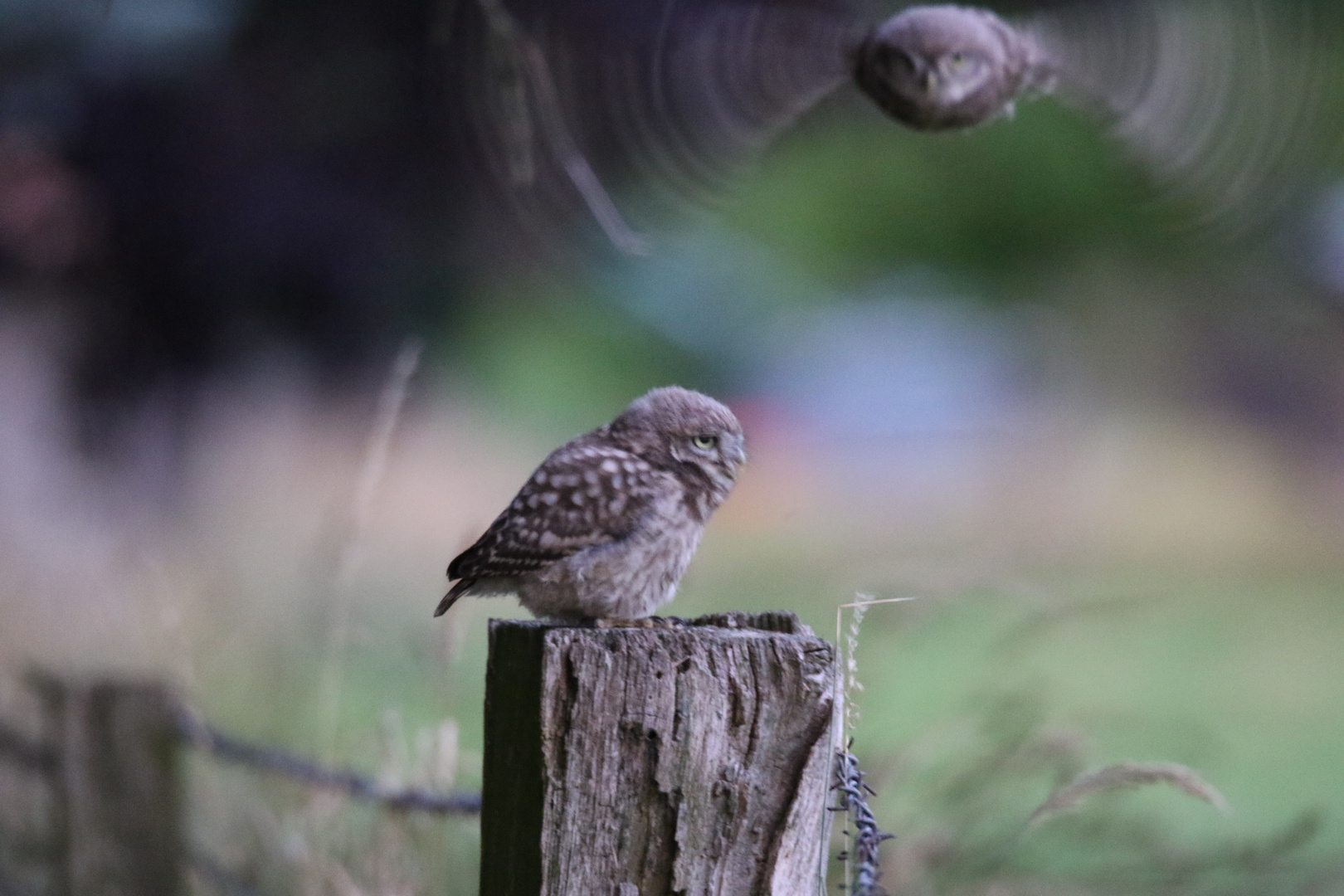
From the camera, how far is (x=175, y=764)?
9.05ft

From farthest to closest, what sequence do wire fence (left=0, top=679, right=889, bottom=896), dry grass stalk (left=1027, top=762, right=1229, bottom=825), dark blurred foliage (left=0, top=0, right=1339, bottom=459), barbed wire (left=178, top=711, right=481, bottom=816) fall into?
dark blurred foliage (left=0, top=0, right=1339, bottom=459) < wire fence (left=0, top=679, right=889, bottom=896) < barbed wire (left=178, top=711, right=481, bottom=816) < dry grass stalk (left=1027, top=762, right=1229, bottom=825)

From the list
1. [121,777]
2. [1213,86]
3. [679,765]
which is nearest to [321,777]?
→ [121,777]

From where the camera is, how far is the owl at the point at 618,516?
1507mm

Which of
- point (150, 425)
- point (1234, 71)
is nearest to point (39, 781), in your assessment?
point (150, 425)

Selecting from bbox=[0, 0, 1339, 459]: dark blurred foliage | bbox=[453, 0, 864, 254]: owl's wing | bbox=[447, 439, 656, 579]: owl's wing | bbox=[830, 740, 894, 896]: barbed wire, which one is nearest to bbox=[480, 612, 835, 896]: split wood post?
bbox=[830, 740, 894, 896]: barbed wire

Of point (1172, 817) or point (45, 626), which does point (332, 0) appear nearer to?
point (45, 626)

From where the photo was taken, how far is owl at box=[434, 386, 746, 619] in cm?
151

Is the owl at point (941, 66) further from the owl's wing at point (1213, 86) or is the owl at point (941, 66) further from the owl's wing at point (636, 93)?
the owl's wing at point (1213, 86)

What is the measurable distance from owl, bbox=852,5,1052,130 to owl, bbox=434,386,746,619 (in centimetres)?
144

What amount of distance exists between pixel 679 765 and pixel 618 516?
0.48m

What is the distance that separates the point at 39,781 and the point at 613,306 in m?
2.01

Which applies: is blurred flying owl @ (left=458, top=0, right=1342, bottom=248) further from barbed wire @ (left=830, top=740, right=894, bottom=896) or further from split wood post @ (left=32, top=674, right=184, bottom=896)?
barbed wire @ (left=830, top=740, right=894, bottom=896)

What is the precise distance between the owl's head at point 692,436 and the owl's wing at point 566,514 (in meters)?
0.04

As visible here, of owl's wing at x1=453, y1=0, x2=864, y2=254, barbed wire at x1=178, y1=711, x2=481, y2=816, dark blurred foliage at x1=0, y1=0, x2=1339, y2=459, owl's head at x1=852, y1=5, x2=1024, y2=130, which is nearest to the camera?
A: barbed wire at x1=178, y1=711, x2=481, y2=816
